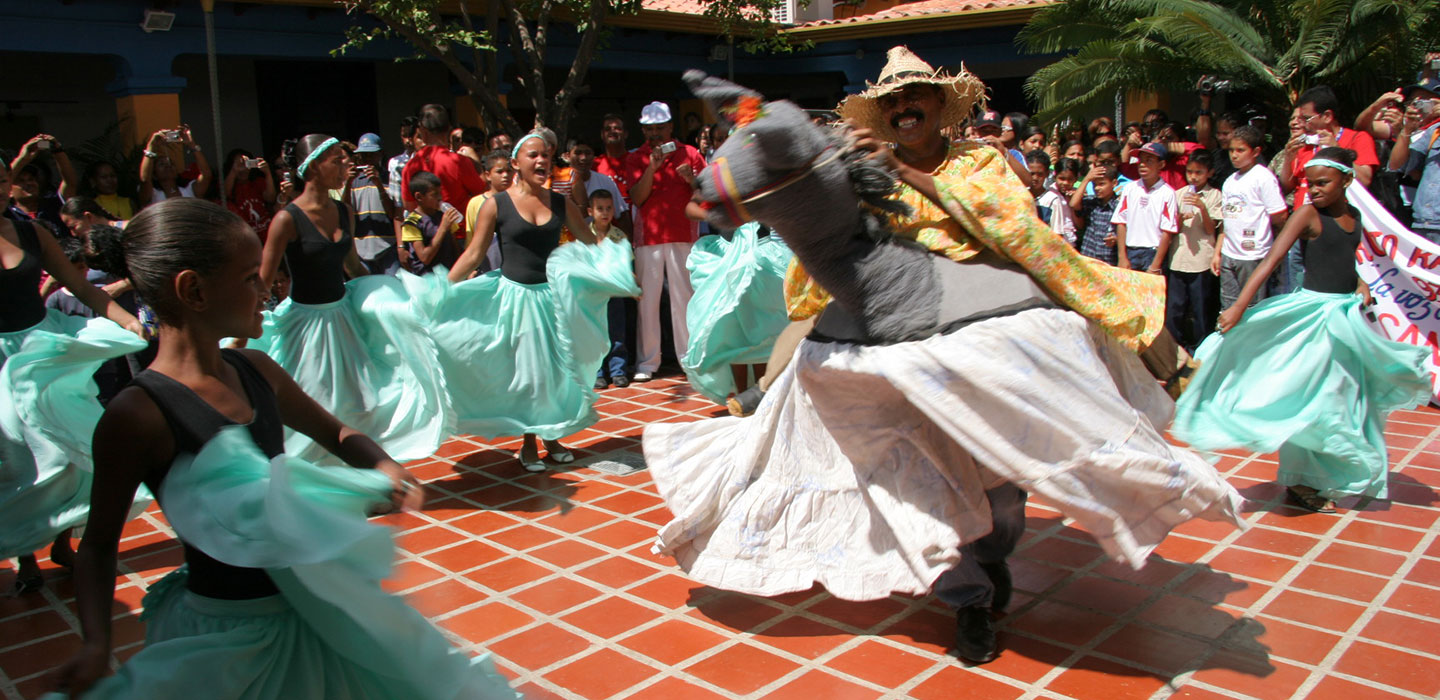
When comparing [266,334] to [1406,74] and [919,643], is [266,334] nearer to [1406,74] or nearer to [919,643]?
[919,643]

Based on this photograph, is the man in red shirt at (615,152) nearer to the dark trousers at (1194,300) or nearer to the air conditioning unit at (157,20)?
the dark trousers at (1194,300)

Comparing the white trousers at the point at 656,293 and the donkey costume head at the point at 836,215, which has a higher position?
the donkey costume head at the point at 836,215

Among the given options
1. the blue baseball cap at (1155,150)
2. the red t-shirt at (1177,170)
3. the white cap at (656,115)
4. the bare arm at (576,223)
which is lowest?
the bare arm at (576,223)

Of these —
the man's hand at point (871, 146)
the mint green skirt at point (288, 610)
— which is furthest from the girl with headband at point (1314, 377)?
the mint green skirt at point (288, 610)

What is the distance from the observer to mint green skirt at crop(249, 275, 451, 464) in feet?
17.7

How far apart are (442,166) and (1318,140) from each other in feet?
22.5

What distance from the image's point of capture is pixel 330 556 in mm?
1930

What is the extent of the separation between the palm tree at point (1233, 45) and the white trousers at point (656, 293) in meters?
6.36

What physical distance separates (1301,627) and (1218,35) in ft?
31.3

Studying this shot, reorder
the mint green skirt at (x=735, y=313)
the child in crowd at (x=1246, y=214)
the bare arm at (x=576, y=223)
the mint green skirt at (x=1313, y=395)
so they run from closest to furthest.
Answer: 1. the mint green skirt at (x=1313, y=395)
2. the bare arm at (x=576, y=223)
3. the mint green skirt at (x=735, y=313)
4. the child in crowd at (x=1246, y=214)

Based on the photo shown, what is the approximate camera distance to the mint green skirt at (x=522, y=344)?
19.4 feet

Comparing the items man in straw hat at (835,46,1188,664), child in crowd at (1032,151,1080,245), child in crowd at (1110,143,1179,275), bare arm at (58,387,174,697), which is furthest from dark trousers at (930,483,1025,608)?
child in crowd at (1032,151,1080,245)

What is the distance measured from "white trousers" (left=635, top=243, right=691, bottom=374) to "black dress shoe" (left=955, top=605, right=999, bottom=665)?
17.0 ft

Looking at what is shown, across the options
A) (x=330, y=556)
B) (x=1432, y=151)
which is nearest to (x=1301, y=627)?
(x=330, y=556)
